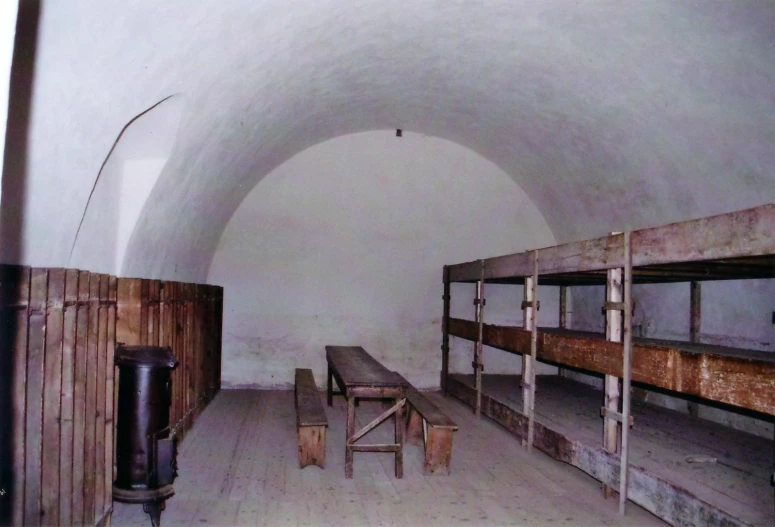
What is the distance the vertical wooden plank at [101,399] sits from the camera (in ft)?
11.5

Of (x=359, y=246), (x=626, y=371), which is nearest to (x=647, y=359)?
(x=626, y=371)

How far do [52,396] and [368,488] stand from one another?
2.59 metres

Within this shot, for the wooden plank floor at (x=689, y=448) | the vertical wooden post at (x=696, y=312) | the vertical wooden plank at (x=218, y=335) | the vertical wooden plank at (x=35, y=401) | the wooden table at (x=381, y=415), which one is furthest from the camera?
the vertical wooden plank at (x=218, y=335)

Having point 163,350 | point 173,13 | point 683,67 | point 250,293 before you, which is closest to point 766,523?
point 683,67

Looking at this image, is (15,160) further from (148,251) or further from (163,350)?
(148,251)

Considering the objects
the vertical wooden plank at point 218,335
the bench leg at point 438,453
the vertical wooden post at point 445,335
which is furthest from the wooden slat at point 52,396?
the vertical wooden post at point 445,335

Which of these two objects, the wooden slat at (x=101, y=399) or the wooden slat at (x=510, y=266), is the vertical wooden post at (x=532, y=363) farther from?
the wooden slat at (x=101, y=399)

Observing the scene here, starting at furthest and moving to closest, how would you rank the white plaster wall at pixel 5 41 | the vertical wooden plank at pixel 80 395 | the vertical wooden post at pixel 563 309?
the vertical wooden post at pixel 563 309
the vertical wooden plank at pixel 80 395
the white plaster wall at pixel 5 41

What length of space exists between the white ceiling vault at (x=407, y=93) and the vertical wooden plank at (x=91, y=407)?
335 mm

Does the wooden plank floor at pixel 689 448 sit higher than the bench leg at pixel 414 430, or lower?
higher

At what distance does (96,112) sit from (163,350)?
1669 millimetres

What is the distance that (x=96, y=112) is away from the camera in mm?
3043

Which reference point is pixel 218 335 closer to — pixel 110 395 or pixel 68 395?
pixel 110 395

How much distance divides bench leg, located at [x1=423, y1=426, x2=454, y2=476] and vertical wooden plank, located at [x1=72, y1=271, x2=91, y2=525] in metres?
2.76
